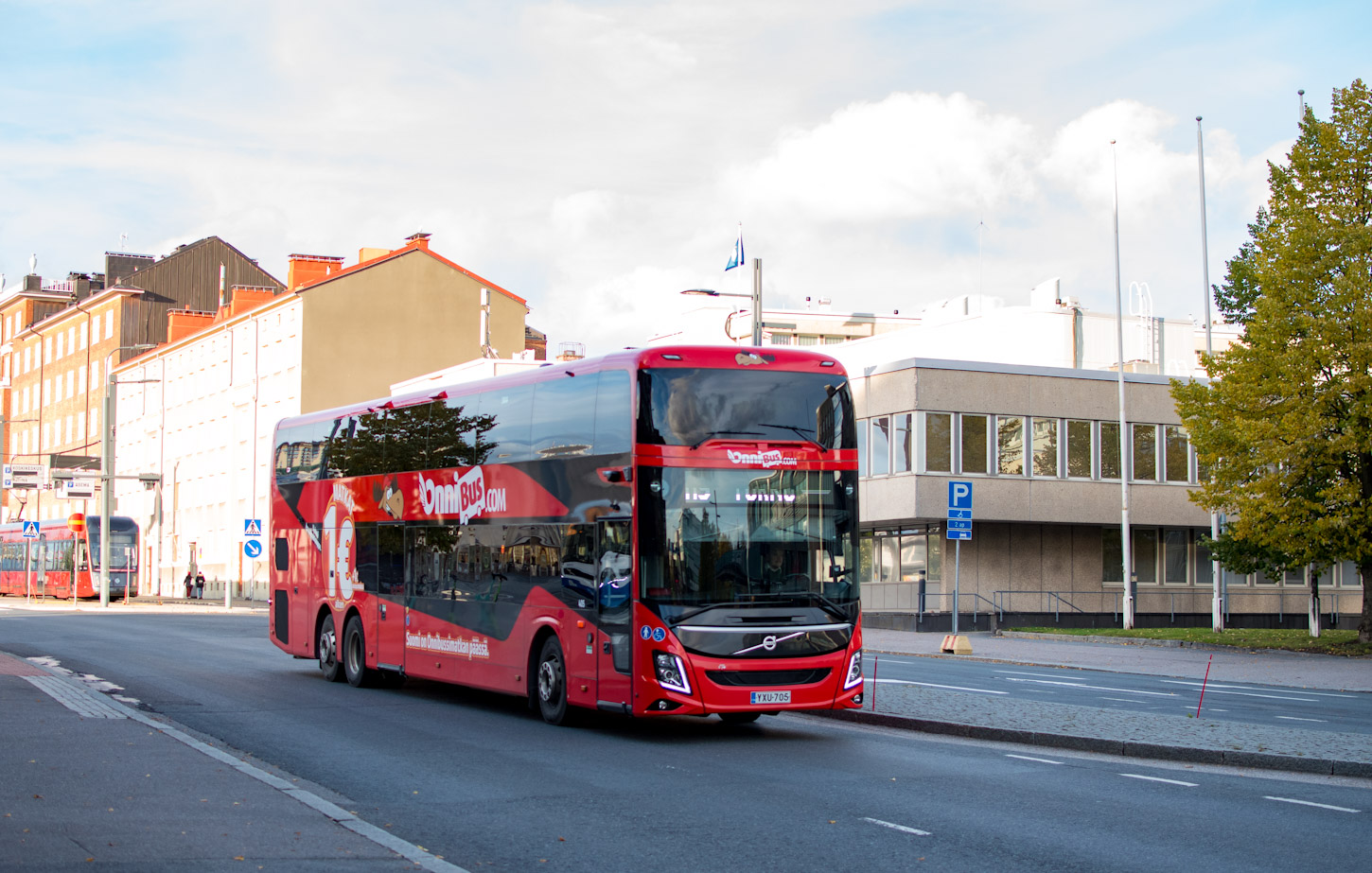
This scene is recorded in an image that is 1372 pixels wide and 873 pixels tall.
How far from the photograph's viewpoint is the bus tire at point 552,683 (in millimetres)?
15789

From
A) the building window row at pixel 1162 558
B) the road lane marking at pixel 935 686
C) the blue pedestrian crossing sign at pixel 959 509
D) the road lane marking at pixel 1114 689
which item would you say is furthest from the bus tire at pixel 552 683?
the building window row at pixel 1162 558

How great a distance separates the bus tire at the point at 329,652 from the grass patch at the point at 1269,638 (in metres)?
20.5

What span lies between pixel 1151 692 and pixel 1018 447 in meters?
23.9

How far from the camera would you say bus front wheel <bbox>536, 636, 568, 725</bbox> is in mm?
15789

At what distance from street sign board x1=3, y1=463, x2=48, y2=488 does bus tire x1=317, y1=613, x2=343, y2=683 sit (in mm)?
42103

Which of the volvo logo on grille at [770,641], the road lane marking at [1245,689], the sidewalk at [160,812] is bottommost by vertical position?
the road lane marking at [1245,689]

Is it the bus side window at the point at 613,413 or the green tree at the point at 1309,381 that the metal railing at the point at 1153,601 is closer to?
the green tree at the point at 1309,381

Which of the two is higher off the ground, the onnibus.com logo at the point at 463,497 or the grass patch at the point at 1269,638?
the onnibus.com logo at the point at 463,497

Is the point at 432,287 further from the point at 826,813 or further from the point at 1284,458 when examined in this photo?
the point at 826,813

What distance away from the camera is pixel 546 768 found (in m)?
12.3

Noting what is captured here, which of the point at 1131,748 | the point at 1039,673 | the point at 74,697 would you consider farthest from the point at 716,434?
the point at 1039,673

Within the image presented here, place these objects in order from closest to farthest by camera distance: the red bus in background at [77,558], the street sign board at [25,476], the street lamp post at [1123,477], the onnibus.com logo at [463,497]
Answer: the onnibus.com logo at [463,497], the street lamp post at [1123,477], the street sign board at [25,476], the red bus in background at [77,558]

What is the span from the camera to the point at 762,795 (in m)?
11.0

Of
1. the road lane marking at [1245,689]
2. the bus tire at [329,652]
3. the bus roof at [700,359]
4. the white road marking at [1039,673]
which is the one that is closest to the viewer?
the bus roof at [700,359]
